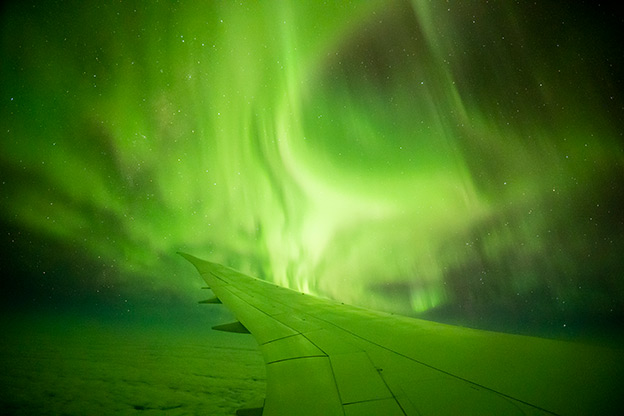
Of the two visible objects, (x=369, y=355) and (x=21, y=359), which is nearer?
(x=369, y=355)

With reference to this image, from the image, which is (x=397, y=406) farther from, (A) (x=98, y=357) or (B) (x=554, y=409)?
(A) (x=98, y=357)

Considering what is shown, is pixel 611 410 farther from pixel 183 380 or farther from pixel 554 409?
pixel 183 380

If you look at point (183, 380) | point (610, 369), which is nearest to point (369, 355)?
point (610, 369)

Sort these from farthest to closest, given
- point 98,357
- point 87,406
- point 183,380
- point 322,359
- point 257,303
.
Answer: point 98,357
point 183,380
point 87,406
point 257,303
point 322,359

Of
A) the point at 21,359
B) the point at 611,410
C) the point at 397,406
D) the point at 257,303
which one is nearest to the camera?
the point at 611,410

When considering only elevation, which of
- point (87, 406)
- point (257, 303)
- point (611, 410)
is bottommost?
point (87, 406)

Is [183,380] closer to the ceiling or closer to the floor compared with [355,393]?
closer to the floor
